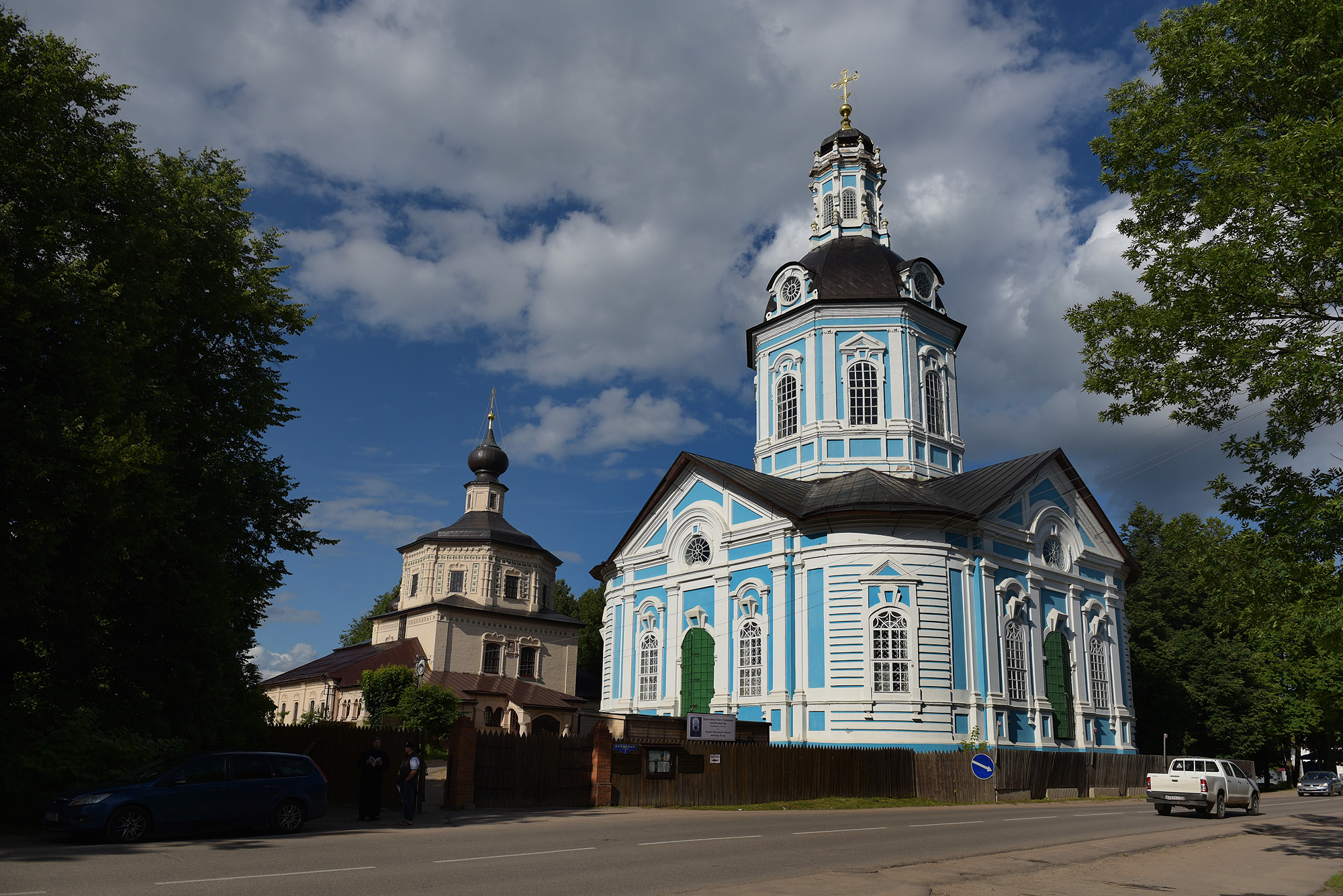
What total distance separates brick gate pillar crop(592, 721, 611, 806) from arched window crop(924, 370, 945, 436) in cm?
1817

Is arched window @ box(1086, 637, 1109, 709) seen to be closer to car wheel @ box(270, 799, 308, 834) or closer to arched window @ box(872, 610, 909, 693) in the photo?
arched window @ box(872, 610, 909, 693)

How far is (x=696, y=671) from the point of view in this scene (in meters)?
31.0

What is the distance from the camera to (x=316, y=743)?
20.8m

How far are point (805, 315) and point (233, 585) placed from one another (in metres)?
22.1

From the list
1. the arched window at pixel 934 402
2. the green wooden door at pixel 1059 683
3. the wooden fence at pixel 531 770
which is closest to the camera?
the wooden fence at pixel 531 770

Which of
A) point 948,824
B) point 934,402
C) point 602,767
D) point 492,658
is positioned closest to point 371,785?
point 602,767

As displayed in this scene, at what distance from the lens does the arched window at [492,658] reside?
50.6 metres

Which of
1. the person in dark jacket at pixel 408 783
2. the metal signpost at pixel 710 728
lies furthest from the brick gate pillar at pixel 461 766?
the metal signpost at pixel 710 728

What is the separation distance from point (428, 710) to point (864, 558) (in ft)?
72.1

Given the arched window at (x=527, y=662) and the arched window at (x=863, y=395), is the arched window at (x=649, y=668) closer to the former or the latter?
the arched window at (x=863, y=395)

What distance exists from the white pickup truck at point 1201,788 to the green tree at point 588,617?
153 feet

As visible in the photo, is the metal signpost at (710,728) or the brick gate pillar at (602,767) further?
the metal signpost at (710,728)

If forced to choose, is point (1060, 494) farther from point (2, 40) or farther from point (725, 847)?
point (2, 40)

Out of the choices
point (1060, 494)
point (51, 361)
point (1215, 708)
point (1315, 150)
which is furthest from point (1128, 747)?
point (51, 361)
